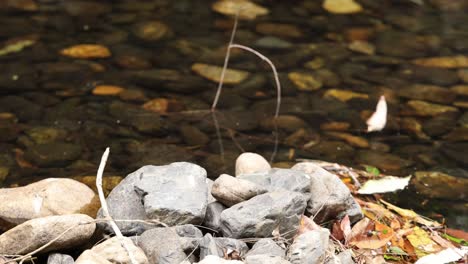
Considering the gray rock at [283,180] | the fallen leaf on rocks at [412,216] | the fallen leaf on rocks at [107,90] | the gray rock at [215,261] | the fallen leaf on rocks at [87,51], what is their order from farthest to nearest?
the fallen leaf on rocks at [87,51]
the fallen leaf on rocks at [107,90]
the fallen leaf on rocks at [412,216]
the gray rock at [283,180]
the gray rock at [215,261]

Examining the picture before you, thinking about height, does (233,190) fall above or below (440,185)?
above

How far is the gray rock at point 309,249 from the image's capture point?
2.24 m

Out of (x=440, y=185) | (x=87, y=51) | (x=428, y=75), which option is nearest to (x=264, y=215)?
(x=440, y=185)

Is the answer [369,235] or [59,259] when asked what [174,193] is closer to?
[59,259]

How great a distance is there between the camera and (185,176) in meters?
2.52

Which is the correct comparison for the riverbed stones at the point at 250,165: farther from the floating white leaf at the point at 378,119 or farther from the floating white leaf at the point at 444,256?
the floating white leaf at the point at 378,119

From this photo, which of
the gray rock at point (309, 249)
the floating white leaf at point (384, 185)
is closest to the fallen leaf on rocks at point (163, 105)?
the floating white leaf at point (384, 185)

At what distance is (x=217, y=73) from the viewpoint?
4.45 m

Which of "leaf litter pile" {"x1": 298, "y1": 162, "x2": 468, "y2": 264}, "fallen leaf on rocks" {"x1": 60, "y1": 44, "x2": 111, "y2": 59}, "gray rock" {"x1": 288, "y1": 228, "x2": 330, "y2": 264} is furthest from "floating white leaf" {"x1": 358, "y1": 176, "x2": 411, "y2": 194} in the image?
"fallen leaf on rocks" {"x1": 60, "y1": 44, "x2": 111, "y2": 59}

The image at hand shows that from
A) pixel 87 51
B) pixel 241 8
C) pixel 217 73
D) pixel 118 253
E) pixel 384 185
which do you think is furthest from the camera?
pixel 241 8

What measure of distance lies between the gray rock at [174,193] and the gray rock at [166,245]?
70 millimetres

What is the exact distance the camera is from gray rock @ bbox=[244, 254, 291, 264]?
212 cm

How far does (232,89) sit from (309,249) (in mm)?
2151

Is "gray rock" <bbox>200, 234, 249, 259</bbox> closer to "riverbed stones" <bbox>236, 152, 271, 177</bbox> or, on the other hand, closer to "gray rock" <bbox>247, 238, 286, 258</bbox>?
"gray rock" <bbox>247, 238, 286, 258</bbox>
